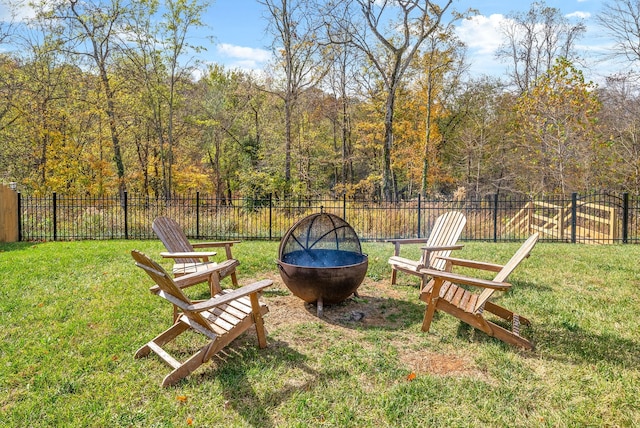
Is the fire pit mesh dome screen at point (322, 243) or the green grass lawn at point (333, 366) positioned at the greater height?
the fire pit mesh dome screen at point (322, 243)

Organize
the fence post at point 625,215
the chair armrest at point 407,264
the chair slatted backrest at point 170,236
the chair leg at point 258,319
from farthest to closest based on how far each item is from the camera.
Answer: the fence post at point 625,215
the chair slatted backrest at point 170,236
the chair armrest at point 407,264
the chair leg at point 258,319

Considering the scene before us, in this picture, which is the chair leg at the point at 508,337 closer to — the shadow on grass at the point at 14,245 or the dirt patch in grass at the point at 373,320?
the dirt patch in grass at the point at 373,320

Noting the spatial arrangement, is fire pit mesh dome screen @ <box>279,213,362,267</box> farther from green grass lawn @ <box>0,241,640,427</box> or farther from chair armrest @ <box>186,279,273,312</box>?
chair armrest @ <box>186,279,273,312</box>

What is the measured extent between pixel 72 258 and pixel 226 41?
13.1 metres

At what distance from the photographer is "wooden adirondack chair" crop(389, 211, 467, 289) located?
5008 mm

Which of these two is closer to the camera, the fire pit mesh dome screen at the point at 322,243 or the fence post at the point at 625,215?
the fire pit mesh dome screen at the point at 322,243

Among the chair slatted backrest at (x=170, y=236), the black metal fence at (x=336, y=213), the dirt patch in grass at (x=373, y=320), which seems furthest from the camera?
the black metal fence at (x=336, y=213)

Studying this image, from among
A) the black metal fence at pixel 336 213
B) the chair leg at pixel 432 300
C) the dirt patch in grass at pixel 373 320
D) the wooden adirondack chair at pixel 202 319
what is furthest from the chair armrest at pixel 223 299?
the black metal fence at pixel 336 213

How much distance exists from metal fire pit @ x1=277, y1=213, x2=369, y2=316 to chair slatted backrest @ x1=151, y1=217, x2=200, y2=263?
5.32 ft

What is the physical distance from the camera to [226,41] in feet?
56.0

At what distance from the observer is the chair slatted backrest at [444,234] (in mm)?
5273

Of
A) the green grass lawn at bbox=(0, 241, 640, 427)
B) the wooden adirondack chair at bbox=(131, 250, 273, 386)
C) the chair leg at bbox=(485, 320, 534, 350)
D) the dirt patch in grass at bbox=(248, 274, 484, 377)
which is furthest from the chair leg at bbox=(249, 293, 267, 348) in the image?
the chair leg at bbox=(485, 320, 534, 350)

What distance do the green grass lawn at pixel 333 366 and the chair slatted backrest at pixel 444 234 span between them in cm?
56

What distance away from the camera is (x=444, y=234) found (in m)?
5.57
